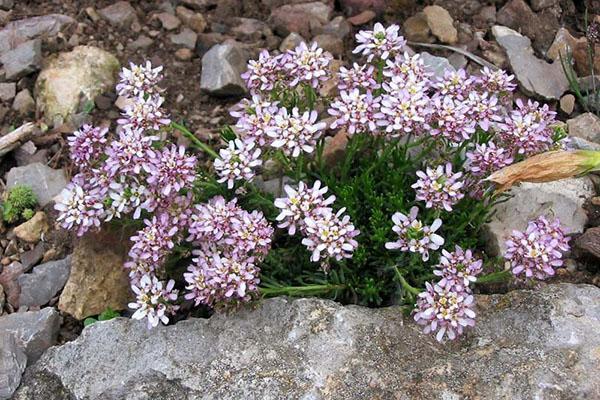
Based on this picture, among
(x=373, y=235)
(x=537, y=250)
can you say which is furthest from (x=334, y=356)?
(x=537, y=250)

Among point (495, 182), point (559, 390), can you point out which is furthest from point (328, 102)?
point (559, 390)

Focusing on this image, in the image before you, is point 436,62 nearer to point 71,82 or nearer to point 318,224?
point 318,224

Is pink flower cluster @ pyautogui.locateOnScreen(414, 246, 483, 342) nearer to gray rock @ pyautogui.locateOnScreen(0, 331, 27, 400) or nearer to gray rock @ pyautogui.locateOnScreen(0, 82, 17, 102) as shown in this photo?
gray rock @ pyautogui.locateOnScreen(0, 331, 27, 400)

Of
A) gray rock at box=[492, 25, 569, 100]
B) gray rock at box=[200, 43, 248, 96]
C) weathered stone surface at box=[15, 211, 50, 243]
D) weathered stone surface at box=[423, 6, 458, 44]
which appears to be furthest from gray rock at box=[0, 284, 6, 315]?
gray rock at box=[492, 25, 569, 100]

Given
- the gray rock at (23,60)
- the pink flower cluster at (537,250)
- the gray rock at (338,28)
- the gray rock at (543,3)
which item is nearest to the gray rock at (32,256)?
the gray rock at (23,60)

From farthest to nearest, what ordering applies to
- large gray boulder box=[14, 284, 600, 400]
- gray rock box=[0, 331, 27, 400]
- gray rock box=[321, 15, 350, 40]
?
gray rock box=[321, 15, 350, 40]
gray rock box=[0, 331, 27, 400]
large gray boulder box=[14, 284, 600, 400]

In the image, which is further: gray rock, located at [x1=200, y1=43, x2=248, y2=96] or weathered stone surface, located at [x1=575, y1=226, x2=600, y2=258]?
gray rock, located at [x1=200, y1=43, x2=248, y2=96]
